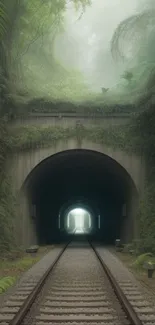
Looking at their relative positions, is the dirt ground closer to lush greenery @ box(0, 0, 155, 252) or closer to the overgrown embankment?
lush greenery @ box(0, 0, 155, 252)

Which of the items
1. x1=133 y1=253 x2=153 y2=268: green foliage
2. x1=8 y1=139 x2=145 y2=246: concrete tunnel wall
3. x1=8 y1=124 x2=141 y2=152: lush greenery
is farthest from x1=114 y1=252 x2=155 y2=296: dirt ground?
x1=8 y1=124 x2=141 y2=152: lush greenery

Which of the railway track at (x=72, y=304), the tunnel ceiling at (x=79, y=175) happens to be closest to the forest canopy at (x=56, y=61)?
the tunnel ceiling at (x=79, y=175)

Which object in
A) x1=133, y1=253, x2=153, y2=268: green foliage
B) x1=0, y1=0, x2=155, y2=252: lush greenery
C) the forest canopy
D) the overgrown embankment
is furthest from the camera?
the forest canopy

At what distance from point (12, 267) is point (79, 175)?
1071cm

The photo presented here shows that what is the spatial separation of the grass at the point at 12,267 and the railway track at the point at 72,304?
47 cm

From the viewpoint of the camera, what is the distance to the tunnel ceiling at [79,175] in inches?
664

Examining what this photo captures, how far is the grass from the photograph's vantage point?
28.8 ft

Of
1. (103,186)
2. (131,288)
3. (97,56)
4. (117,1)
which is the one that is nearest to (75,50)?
(97,56)

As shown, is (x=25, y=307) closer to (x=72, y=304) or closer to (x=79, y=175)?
(x=72, y=304)

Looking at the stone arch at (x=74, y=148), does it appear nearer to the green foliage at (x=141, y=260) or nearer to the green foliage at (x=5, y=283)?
the green foliage at (x=141, y=260)

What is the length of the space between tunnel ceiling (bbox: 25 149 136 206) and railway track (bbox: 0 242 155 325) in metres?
7.67

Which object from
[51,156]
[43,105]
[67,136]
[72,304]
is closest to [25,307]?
[72,304]

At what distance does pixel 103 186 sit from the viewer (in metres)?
23.4

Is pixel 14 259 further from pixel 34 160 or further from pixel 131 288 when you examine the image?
pixel 131 288
